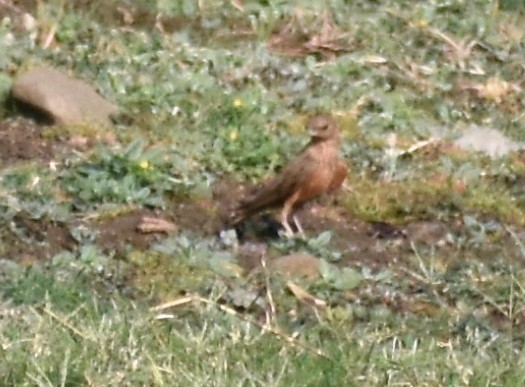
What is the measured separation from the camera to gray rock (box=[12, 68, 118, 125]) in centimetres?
870

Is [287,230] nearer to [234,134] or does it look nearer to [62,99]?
[234,134]

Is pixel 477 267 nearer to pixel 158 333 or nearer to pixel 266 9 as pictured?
pixel 158 333

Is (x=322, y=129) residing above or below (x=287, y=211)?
above

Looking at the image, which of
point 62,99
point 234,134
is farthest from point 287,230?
point 62,99

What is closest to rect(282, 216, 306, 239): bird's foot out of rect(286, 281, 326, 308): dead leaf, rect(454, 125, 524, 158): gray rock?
rect(286, 281, 326, 308): dead leaf

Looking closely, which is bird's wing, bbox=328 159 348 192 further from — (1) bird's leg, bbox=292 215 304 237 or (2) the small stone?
(2) the small stone

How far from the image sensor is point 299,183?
25.1ft

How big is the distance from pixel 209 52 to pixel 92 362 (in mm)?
5181

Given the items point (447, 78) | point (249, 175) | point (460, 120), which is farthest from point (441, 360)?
point (447, 78)

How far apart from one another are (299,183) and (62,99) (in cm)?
172

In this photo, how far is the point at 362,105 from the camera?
939 centimetres

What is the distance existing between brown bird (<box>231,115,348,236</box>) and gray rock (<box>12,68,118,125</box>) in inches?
51.5

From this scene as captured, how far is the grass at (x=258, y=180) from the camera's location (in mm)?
4965

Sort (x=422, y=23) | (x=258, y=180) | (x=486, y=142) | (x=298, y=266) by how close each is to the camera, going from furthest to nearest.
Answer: (x=422, y=23)
(x=486, y=142)
(x=258, y=180)
(x=298, y=266)
